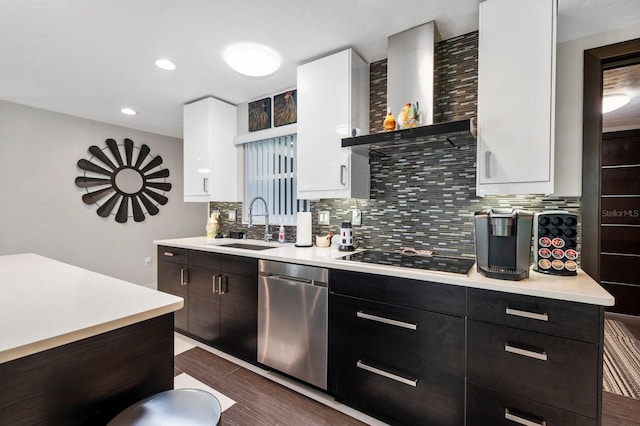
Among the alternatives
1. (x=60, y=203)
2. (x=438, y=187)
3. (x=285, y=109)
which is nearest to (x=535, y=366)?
(x=438, y=187)

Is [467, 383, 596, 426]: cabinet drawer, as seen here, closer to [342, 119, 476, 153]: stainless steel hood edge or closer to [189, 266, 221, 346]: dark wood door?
[342, 119, 476, 153]: stainless steel hood edge

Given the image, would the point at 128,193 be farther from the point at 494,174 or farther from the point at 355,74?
the point at 494,174

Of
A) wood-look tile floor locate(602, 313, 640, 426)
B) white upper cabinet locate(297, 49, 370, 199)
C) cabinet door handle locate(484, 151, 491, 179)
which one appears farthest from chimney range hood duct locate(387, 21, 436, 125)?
wood-look tile floor locate(602, 313, 640, 426)

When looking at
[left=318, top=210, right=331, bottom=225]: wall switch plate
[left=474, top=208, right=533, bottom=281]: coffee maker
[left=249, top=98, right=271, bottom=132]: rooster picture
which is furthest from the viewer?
[left=249, top=98, right=271, bottom=132]: rooster picture

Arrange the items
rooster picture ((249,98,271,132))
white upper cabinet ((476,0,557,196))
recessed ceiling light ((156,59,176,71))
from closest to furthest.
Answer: white upper cabinet ((476,0,557,196)) < recessed ceiling light ((156,59,176,71)) < rooster picture ((249,98,271,132))

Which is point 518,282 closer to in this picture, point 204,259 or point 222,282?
point 222,282

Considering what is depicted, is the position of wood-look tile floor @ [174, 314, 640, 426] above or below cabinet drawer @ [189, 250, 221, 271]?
below

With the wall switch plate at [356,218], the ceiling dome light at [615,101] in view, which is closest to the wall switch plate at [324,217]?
the wall switch plate at [356,218]

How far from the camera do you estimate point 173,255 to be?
2.82m

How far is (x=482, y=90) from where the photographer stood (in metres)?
1.68

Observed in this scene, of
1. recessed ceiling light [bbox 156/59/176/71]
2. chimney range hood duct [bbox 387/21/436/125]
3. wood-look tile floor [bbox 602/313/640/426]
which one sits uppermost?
recessed ceiling light [bbox 156/59/176/71]

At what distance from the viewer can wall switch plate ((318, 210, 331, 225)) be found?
2609mm

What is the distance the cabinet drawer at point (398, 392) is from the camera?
144 centimetres

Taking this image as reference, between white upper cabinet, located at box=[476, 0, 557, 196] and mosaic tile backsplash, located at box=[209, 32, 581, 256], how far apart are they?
27 cm
